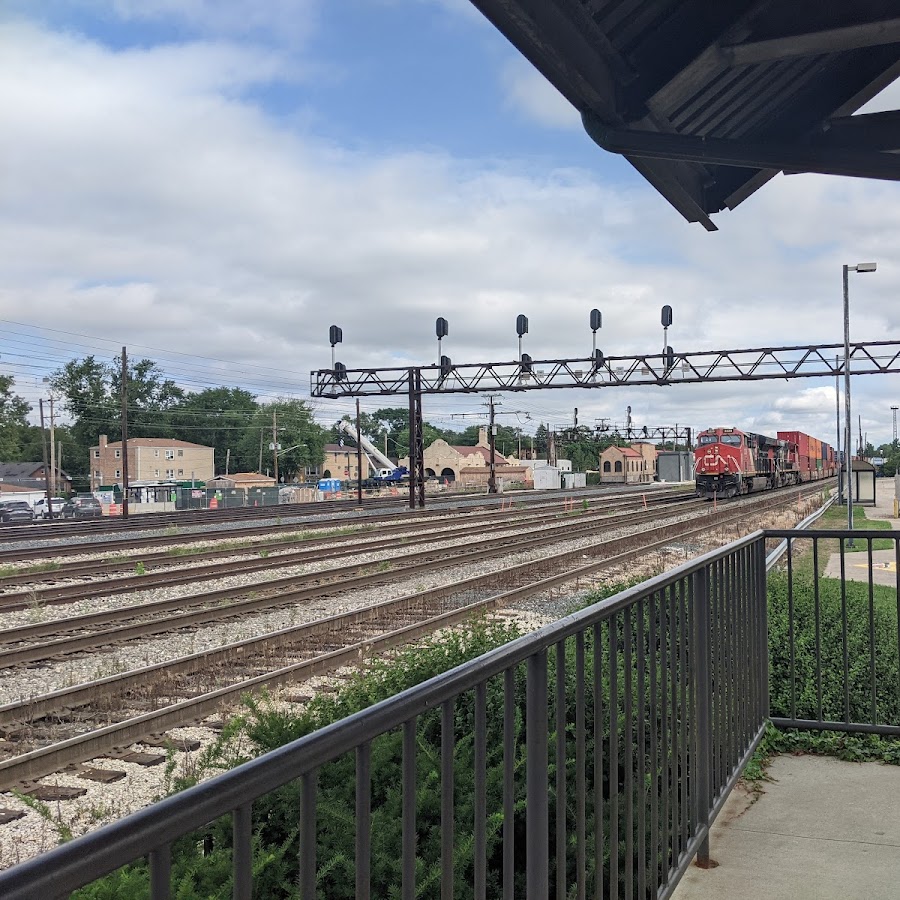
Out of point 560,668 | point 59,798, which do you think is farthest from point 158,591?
point 560,668

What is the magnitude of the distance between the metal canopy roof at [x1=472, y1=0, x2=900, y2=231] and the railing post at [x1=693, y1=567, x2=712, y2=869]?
71.8 inches

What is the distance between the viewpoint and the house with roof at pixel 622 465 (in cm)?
12638

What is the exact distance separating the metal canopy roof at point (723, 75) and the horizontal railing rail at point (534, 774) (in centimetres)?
177

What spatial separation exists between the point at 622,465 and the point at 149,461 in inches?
2437

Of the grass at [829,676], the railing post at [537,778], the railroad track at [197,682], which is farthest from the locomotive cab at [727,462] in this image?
the railing post at [537,778]

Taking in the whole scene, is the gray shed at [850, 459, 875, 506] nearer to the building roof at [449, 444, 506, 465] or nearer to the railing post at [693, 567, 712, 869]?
the railing post at [693, 567, 712, 869]

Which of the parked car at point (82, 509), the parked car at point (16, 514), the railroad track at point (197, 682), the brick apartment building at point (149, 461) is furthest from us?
the brick apartment building at point (149, 461)

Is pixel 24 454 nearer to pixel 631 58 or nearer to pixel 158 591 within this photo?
pixel 158 591

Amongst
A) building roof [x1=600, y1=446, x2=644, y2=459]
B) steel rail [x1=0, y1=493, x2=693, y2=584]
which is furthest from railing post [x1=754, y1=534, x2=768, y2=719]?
building roof [x1=600, y1=446, x2=644, y2=459]

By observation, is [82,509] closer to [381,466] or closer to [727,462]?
[727,462]

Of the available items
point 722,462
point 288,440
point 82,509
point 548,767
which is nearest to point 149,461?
point 288,440

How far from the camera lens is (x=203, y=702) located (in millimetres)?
8180

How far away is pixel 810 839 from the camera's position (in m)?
4.12

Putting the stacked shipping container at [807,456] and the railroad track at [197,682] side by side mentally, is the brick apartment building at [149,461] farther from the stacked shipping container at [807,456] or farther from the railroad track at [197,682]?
the railroad track at [197,682]
